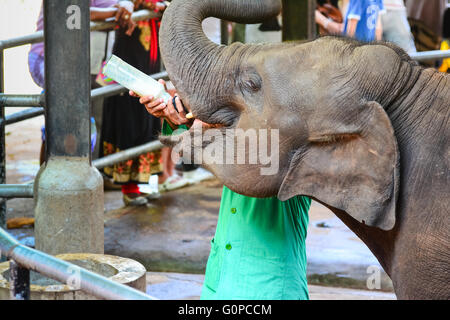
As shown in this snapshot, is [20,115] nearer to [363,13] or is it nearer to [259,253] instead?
[259,253]

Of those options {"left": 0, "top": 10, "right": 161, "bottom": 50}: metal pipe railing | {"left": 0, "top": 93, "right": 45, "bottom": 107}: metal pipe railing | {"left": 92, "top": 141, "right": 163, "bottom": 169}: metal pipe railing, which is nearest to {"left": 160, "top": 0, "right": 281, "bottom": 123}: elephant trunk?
{"left": 0, "top": 93, "right": 45, "bottom": 107}: metal pipe railing

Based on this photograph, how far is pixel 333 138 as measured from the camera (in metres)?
1.97

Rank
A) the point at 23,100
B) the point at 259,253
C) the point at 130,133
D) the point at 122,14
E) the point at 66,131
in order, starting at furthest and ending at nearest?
the point at 130,133 < the point at 122,14 < the point at 23,100 < the point at 66,131 < the point at 259,253

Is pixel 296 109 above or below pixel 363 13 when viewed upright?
above

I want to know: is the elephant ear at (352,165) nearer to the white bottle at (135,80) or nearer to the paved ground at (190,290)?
the white bottle at (135,80)

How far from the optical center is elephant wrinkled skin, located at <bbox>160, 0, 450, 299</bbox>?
74.3 inches

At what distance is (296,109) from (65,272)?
2.51 feet

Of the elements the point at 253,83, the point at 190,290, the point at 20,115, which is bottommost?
the point at 190,290

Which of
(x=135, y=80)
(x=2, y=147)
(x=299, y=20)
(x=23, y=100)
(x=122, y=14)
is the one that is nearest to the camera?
(x=135, y=80)

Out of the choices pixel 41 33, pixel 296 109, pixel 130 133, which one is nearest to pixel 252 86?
pixel 296 109

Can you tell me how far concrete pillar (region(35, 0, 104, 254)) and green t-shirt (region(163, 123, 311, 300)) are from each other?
139 centimetres

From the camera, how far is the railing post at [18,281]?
1.69 m

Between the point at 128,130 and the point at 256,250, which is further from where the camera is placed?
the point at 128,130
